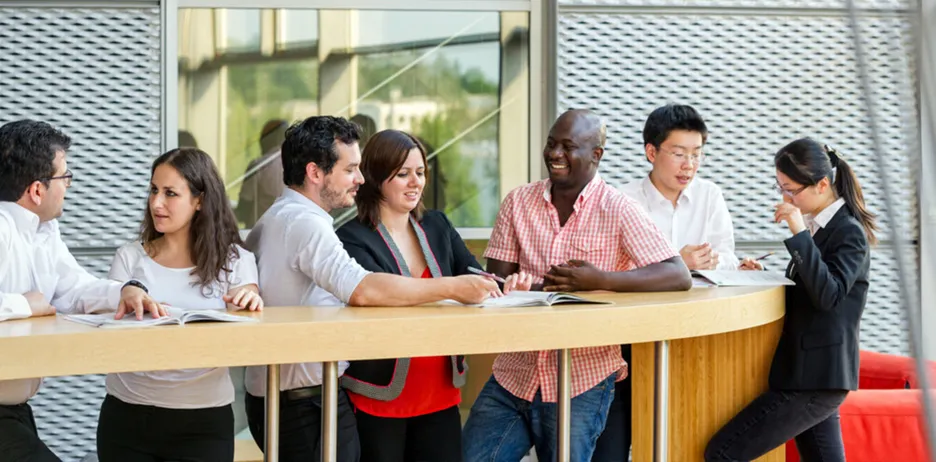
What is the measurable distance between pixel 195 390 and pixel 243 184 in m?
2.28

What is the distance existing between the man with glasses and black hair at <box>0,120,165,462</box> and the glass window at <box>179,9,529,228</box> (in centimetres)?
195

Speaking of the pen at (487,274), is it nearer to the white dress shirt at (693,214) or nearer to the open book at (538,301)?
the open book at (538,301)

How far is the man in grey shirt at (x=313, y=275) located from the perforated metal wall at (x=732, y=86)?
84.4 inches

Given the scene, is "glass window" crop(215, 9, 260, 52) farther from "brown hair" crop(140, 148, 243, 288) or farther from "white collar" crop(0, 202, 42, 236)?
"white collar" crop(0, 202, 42, 236)

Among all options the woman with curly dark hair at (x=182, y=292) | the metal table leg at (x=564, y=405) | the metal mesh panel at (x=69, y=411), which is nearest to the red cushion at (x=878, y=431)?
the metal table leg at (x=564, y=405)

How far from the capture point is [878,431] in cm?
407

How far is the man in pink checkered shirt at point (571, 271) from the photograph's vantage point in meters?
2.97

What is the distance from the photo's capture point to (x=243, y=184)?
4801 millimetres

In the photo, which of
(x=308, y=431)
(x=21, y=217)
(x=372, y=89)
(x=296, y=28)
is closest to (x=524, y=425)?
(x=308, y=431)

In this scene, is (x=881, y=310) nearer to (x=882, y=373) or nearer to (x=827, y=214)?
(x=882, y=373)

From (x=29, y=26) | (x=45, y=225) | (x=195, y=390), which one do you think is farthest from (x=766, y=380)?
(x=29, y=26)

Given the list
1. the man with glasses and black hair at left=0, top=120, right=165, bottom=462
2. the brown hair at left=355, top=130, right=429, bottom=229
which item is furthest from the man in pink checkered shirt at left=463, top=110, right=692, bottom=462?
the man with glasses and black hair at left=0, top=120, right=165, bottom=462

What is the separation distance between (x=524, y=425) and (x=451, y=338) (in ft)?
2.37

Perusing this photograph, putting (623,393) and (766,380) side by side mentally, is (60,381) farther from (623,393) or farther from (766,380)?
(766,380)
